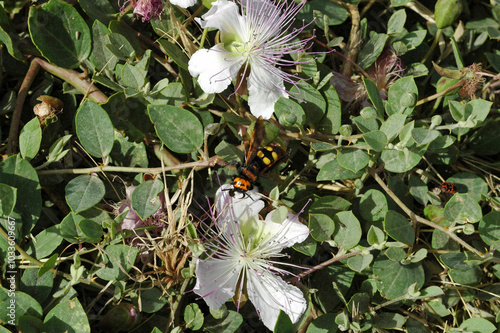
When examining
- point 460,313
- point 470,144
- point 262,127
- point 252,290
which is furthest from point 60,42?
point 460,313

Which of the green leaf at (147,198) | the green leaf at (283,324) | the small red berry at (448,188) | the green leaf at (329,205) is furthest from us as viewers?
the small red berry at (448,188)

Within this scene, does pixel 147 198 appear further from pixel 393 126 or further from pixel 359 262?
pixel 393 126

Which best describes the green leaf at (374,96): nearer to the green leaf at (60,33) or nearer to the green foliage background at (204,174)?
the green foliage background at (204,174)

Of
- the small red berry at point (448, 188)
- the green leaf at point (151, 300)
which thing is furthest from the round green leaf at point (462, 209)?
→ the green leaf at point (151, 300)

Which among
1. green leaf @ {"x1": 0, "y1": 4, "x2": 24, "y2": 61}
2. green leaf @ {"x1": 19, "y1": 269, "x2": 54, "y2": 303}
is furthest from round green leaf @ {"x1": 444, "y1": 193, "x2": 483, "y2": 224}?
green leaf @ {"x1": 0, "y1": 4, "x2": 24, "y2": 61}

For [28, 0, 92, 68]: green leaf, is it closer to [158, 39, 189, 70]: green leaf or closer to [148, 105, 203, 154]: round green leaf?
[158, 39, 189, 70]: green leaf
